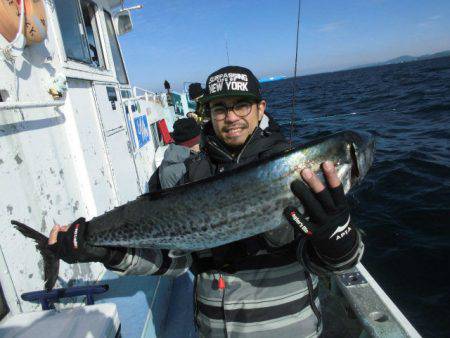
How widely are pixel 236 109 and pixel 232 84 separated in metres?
0.17

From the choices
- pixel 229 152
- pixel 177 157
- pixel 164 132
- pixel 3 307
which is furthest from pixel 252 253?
pixel 164 132

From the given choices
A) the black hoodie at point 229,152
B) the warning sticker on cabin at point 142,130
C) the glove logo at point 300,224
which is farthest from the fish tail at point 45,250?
the warning sticker on cabin at point 142,130

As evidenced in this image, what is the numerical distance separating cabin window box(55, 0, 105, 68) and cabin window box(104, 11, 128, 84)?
3.11 ft

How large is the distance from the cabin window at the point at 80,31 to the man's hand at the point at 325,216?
3.28 metres

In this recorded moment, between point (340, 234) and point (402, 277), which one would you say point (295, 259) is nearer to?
point (340, 234)

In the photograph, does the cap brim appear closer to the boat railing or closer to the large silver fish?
the large silver fish

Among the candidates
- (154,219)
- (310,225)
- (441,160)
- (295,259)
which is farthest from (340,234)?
(441,160)

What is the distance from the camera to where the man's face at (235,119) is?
222 centimetres

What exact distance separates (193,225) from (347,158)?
1.04 metres

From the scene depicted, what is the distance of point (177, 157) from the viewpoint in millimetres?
4594

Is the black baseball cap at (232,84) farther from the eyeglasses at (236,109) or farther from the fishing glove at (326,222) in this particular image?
the fishing glove at (326,222)

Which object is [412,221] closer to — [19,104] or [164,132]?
[164,132]

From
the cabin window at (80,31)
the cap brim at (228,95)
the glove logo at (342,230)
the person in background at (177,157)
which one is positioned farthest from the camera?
the person in background at (177,157)

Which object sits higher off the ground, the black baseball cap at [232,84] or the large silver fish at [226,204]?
the black baseball cap at [232,84]
